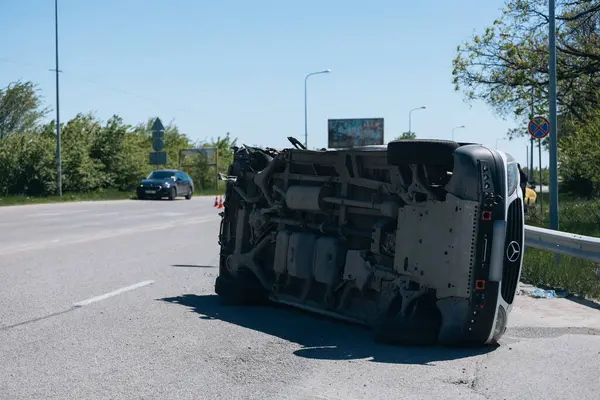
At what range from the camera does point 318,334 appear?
7277mm

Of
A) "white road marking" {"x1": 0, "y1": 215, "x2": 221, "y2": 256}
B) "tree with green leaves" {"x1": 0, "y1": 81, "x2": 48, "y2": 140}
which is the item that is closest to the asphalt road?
"white road marking" {"x1": 0, "y1": 215, "x2": 221, "y2": 256}

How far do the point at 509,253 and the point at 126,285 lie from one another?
5.23m

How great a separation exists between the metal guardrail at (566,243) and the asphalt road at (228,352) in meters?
0.75

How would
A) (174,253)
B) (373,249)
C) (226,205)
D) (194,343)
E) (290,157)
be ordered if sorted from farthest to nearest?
(174,253)
(226,205)
(290,157)
(373,249)
(194,343)

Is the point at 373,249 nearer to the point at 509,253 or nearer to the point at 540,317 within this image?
the point at 509,253

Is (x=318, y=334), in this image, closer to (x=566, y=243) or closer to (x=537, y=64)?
(x=566, y=243)

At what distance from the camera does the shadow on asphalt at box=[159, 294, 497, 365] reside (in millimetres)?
6426

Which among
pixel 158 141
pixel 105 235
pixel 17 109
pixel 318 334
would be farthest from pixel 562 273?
pixel 17 109

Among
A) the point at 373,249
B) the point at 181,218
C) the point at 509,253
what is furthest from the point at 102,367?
the point at 181,218

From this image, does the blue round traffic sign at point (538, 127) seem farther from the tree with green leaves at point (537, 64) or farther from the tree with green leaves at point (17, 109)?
the tree with green leaves at point (17, 109)

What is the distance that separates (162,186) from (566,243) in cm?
3193

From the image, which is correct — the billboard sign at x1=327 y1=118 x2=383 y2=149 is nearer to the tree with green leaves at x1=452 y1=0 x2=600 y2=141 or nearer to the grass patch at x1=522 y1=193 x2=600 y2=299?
the tree with green leaves at x1=452 y1=0 x2=600 y2=141

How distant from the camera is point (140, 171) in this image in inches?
1956

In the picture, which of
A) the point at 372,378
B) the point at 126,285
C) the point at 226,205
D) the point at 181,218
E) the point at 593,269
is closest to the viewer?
the point at 372,378
